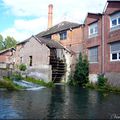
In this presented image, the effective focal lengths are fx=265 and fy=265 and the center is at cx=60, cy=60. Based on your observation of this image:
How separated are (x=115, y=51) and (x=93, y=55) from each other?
4.46 metres

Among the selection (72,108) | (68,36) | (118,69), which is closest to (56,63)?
(68,36)

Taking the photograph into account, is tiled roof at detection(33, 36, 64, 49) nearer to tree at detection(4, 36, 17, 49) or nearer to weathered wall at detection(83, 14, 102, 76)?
weathered wall at detection(83, 14, 102, 76)

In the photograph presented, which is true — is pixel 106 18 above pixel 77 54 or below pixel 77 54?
above

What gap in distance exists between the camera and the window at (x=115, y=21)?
28.4 m

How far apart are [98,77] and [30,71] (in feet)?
37.4

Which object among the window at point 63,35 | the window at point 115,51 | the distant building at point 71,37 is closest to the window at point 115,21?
the window at point 115,51

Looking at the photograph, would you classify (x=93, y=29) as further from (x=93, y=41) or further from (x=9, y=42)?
(x=9, y=42)

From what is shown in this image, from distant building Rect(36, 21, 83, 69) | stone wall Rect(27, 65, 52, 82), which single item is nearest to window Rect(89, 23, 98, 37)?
distant building Rect(36, 21, 83, 69)

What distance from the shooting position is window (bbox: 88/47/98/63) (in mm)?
31844

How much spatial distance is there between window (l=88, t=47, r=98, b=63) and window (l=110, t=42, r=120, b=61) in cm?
298

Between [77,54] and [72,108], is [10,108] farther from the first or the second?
[77,54]

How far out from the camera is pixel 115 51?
28.4 m

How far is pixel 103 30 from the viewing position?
30281 mm

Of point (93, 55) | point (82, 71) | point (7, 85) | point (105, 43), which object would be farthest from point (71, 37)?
point (7, 85)
